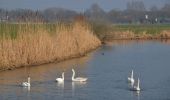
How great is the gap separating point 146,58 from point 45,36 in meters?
7.12

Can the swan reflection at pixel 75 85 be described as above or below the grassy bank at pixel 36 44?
below

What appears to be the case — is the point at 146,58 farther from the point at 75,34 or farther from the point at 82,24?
the point at 82,24

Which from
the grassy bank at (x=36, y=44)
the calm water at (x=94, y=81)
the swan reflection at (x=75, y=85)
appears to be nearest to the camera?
the calm water at (x=94, y=81)

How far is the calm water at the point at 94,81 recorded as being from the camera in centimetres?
2043

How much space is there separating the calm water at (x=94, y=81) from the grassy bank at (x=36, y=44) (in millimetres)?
665

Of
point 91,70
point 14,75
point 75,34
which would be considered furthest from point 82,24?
point 14,75

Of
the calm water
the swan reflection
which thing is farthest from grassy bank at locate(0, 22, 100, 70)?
the swan reflection

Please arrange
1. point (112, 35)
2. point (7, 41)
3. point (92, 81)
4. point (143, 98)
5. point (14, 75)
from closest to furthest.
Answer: point (143, 98) < point (92, 81) < point (14, 75) < point (7, 41) < point (112, 35)

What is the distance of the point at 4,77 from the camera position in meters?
25.1

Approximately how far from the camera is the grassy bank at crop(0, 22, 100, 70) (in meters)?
28.0

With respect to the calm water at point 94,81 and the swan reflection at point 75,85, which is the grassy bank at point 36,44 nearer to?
the calm water at point 94,81

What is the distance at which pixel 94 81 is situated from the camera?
24156 millimetres

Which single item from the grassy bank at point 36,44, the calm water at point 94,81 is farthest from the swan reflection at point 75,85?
the grassy bank at point 36,44

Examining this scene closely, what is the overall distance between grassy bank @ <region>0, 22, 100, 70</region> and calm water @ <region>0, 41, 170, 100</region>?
0.67 meters
